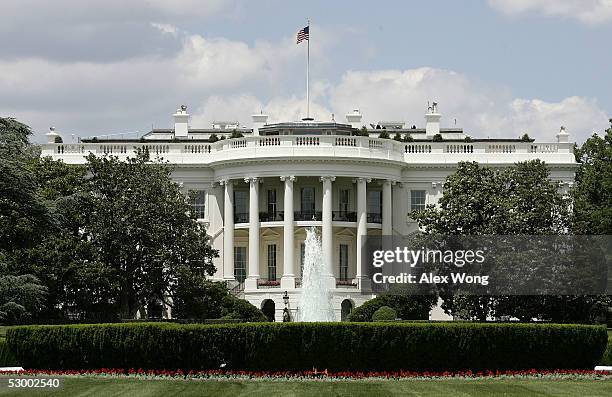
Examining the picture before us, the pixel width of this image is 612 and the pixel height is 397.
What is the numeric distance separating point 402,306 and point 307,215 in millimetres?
13276

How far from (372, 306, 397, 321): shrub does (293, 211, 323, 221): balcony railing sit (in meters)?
12.7

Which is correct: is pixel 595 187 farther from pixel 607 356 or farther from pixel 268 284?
pixel 607 356

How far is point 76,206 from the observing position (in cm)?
5997

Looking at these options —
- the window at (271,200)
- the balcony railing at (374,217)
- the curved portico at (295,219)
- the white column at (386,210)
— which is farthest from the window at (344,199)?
the window at (271,200)

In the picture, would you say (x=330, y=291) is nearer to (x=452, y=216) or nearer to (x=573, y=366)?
(x=452, y=216)

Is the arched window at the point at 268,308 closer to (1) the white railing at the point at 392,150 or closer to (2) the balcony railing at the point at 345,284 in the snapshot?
(2) the balcony railing at the point at 345,284

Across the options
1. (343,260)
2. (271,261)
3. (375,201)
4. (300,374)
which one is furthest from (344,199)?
(300,374)

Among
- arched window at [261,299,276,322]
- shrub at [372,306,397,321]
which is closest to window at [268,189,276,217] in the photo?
arched window at [261,299,276,322]

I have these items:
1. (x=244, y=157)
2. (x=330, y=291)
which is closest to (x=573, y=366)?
(x=330, y=291)

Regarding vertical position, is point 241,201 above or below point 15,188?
above

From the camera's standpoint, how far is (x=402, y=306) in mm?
65938

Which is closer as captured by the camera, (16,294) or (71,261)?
(16,294)

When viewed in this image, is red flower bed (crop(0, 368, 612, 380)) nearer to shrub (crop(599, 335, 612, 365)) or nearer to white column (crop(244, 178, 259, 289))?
shrub (crop(599, 335, 612, 365))

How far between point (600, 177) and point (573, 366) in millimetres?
42349
